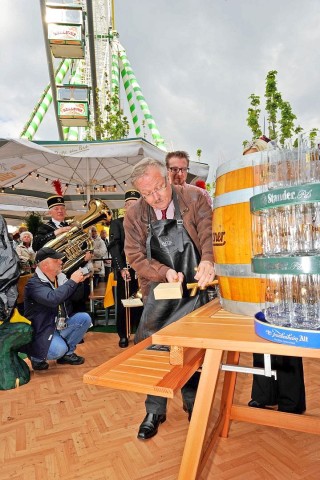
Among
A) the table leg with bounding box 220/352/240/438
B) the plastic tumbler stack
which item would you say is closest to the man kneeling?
the table leg with bounding box 220/352/240/438

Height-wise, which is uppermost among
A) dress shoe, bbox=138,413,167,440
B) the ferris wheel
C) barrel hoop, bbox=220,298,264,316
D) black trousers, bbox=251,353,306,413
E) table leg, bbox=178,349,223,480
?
the ferris wheel

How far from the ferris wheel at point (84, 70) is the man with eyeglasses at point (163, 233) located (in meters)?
12.6

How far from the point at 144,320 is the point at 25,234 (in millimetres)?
6338

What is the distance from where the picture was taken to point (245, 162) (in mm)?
1242

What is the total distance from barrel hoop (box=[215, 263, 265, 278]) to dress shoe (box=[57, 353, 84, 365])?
10.3ft

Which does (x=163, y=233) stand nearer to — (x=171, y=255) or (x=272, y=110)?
(x=171, y=255)

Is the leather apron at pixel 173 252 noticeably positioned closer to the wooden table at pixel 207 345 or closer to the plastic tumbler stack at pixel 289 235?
the wooden table at pixel 207 345

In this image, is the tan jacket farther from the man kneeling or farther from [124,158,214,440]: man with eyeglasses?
the man kneeling

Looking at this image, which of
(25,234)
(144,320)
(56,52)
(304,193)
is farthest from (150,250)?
(56,52)

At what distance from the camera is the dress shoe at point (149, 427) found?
224cm

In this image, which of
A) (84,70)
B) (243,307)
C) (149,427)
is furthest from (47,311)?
(84,70)

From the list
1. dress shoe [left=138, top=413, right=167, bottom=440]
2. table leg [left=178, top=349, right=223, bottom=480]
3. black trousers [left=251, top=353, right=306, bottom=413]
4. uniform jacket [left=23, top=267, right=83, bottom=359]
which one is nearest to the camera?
table leg [left=178, top=349, right=223, bottom=480]

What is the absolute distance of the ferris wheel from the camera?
17031 millimetres

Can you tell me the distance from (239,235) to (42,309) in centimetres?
306
